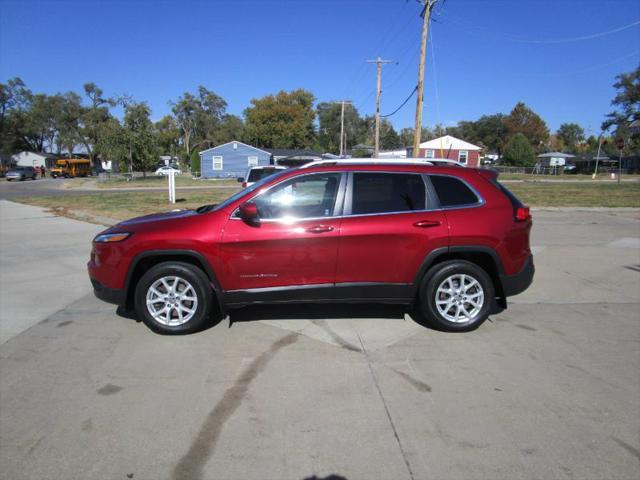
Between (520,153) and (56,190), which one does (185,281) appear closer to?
(56,190)

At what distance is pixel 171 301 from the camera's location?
15.4ft

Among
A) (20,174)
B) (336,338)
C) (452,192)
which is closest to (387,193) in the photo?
(452,192)

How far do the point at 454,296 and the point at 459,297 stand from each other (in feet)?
0.18

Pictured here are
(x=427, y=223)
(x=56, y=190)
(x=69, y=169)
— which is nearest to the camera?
(x=427, y=223)

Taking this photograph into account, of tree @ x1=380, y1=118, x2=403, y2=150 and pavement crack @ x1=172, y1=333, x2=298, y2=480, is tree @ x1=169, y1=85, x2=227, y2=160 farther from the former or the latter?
pavement crack @ x1=172, y1=333, x2=298, y2=480

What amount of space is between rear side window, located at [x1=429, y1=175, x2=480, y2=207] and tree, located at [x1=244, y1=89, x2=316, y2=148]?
267 ft

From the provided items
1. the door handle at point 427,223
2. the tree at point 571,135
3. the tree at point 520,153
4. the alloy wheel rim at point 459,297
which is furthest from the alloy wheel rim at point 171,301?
the tree at point 571,135

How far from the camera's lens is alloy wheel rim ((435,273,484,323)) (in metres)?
4.81

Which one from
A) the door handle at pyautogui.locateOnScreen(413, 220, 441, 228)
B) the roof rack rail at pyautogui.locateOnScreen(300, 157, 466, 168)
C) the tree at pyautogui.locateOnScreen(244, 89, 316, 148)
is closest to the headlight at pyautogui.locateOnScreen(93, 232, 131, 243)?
the roof rack rail at pyautogui.locateOnScreen(300, 157, 466, 168)

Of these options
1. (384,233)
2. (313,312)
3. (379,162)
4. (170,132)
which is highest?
(170,132)

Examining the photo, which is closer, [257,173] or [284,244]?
[284,244]

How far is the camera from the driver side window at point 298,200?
4.65 m

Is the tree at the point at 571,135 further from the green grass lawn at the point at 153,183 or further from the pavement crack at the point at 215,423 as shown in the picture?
the pavement crack at the point at 215,423

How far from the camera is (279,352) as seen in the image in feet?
14.3
